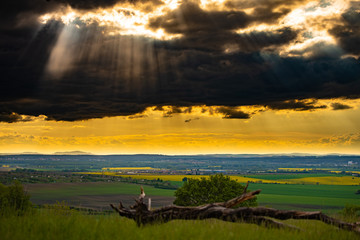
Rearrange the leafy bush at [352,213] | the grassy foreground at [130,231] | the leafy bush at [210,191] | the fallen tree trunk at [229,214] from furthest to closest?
the leafy bush at [210,191] → the leafy bush at [352,213] → the fallen tree trunk at [229,214] → the grassy foreground at [130,231]

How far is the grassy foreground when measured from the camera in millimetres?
10773

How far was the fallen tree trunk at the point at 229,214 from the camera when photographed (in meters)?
13.2

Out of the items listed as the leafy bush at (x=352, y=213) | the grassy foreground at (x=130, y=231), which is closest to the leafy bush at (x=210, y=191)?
the leafy bush at (x=352, y=213)

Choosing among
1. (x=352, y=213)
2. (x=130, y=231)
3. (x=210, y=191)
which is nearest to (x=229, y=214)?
(x=130, y=231)

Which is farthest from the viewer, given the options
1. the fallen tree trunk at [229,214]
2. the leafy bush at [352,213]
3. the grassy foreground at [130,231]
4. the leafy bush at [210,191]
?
the leafy bush at [210,191]

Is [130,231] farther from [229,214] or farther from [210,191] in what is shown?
[210,191]

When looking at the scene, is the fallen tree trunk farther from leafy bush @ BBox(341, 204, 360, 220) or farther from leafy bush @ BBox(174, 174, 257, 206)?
leafy bush @ BBox(174, 174, 257, 206)

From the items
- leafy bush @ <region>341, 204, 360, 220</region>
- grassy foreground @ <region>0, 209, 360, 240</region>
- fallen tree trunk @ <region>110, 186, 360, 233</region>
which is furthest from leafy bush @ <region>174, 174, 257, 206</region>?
grassy foreground @ <region>0, 209, 360, 240</region>

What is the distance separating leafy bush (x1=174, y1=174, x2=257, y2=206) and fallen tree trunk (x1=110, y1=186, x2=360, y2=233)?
45.2 meters

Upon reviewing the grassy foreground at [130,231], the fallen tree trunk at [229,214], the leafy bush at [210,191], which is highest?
the fallen tree trunk at [229,214]

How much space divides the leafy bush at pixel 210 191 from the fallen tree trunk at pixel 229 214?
148 feet

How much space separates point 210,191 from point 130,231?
50368 mm

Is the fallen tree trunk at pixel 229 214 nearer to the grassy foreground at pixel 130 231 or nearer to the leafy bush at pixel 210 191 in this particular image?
the grassy foreground at pixel 130 231

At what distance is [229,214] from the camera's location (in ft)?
44.1
